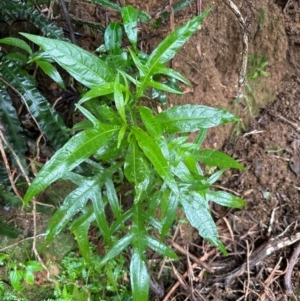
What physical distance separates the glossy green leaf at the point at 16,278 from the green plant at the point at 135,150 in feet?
0.96

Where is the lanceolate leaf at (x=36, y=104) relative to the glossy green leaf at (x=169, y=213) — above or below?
above

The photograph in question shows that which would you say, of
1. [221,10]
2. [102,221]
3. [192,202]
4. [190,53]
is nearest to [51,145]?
[102,221]

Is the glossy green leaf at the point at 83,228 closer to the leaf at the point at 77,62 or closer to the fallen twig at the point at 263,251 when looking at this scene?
the leaf at the point at 77,62

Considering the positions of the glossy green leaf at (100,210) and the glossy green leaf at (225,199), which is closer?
the glossy green leaf at (100,210)

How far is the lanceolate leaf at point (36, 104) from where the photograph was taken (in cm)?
150

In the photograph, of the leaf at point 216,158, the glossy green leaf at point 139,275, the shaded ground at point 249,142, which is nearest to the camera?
the leaf at point 216,158

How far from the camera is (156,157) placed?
1091 millimetres

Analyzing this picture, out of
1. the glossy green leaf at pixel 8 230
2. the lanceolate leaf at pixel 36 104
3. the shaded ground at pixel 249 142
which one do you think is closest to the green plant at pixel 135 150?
the lanceolate leaf at pixel 36 104

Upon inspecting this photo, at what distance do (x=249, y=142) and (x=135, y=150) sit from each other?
1153mm

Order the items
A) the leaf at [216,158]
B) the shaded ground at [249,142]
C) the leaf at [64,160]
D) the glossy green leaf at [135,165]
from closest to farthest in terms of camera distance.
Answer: the leaf at [64,160]
the glossy green leaf at [135,165]
the leaf at [216,158]
the shaded ground at [249,142]

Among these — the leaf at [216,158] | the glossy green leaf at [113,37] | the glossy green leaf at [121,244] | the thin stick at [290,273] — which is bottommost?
the thin stick at [290,273]

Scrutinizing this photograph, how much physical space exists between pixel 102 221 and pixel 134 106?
44cm

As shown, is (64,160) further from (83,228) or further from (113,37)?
(113,37)

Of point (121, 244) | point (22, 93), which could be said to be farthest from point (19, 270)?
point (22, 93)
